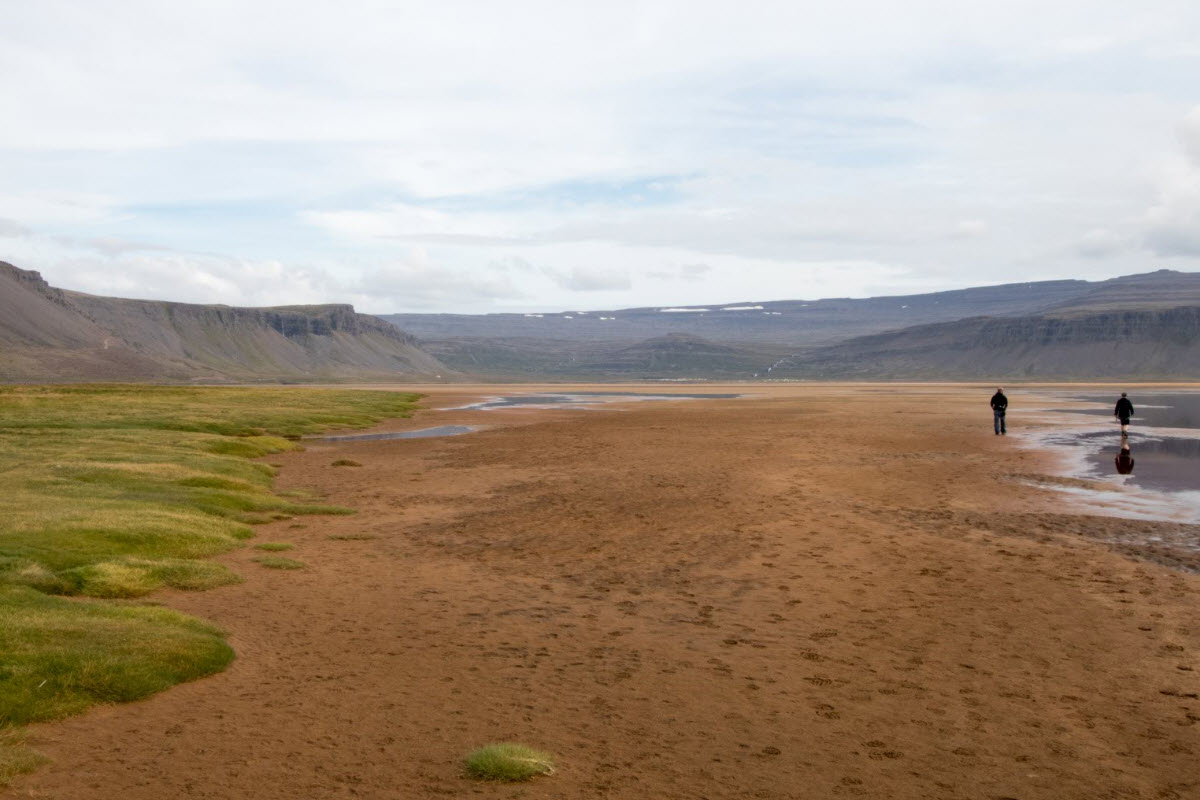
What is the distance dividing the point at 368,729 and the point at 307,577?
772 centimetres

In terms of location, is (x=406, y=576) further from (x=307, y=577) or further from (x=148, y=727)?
(x=148, y=727)

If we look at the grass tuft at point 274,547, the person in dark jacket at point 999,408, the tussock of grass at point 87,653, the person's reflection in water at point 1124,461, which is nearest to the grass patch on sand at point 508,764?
the tussock of grass at point 87,653

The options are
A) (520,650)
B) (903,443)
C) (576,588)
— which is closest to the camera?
(520,650)

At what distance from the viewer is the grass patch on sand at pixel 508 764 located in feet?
27.6

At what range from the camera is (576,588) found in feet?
52.8

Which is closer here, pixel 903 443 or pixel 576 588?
pixel 576 588

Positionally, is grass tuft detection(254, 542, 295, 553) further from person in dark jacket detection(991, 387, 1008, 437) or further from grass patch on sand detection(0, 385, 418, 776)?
person in dark jacket detection(991, 387, 1008, 437)

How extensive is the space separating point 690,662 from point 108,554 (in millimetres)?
10829

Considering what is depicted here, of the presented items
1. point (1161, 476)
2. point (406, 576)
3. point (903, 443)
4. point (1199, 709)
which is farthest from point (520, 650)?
point (903, 443)

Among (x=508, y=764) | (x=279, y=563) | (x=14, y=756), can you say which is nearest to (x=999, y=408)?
(x=279, y=563)

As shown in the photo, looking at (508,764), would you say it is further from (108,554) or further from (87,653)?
(108,554)

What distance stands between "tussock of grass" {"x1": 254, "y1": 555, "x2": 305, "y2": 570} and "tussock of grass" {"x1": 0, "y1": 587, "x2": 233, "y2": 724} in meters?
3.97

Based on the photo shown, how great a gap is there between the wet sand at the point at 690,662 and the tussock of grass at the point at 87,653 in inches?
14.5

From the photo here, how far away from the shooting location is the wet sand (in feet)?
27.9
